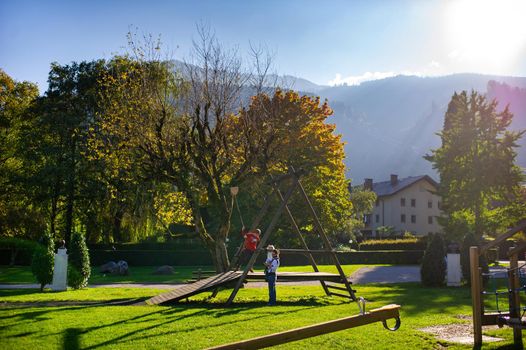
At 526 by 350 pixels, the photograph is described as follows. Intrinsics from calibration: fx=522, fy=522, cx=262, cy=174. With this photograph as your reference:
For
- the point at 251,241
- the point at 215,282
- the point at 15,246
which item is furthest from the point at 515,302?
the point at 15,246

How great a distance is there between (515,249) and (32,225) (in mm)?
41768

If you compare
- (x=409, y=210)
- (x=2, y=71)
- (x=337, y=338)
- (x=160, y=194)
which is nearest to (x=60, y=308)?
(x=337, y=338)

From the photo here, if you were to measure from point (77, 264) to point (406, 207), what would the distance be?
7534 centimetres

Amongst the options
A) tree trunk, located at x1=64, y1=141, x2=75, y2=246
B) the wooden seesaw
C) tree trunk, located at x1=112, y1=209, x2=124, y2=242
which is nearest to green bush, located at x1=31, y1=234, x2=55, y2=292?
the wooden seesaw

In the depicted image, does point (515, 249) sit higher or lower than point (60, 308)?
higher

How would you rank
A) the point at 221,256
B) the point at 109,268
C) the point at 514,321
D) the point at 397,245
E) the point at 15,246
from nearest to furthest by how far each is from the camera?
the point at 514,321
the point at 221,256
the point at 109,268
the point at 15,246
the point at 397,245

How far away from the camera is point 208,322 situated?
1296 centimetres

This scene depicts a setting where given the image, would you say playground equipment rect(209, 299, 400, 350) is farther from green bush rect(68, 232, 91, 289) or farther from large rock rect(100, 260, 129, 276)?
large rock rect(100, 260, 129, 276)

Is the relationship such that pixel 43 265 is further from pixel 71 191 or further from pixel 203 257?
pixel 203 257

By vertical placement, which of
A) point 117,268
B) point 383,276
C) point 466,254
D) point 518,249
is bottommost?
point 383,276

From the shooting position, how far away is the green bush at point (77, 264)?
23434 mm

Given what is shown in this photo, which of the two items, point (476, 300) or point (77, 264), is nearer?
point (476, 300)

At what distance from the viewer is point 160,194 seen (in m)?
35.1

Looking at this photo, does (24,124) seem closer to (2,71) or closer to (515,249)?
(2,71)
